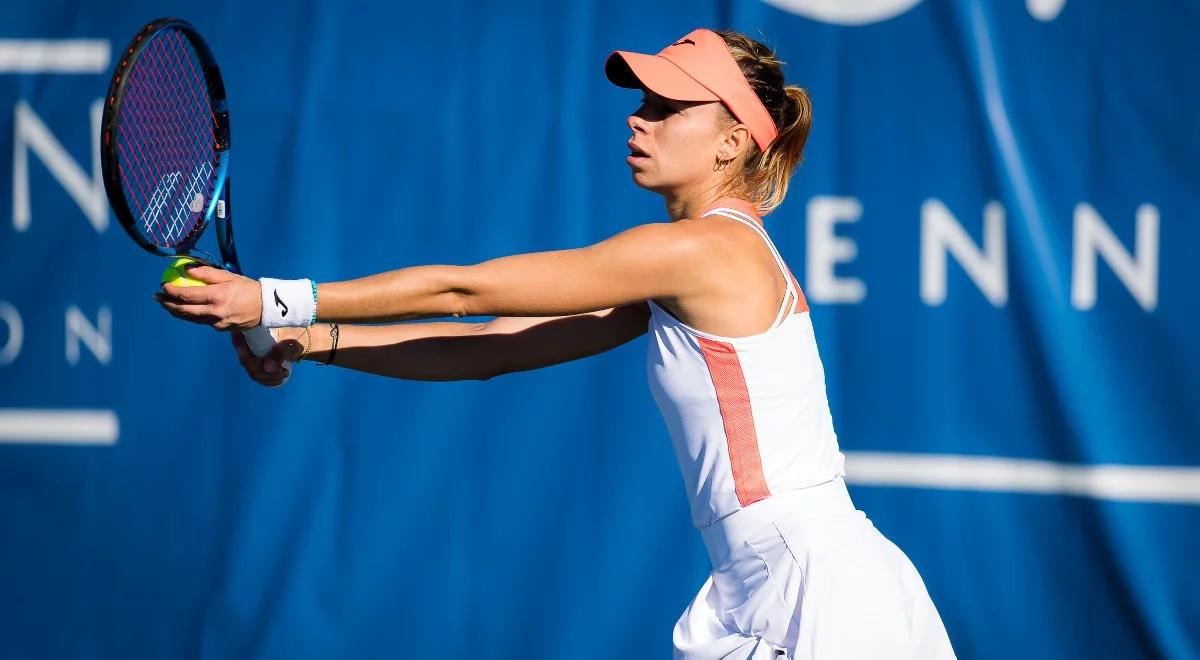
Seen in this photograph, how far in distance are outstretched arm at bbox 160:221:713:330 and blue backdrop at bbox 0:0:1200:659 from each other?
4.71 feet

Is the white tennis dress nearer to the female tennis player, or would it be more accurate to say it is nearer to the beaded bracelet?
the female tennis player

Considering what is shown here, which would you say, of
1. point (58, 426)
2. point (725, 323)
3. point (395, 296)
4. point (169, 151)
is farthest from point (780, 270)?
point (58, 426)

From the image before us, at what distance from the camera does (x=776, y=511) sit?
2.30m

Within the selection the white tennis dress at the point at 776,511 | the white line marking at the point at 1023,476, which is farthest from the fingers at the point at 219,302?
the white line marking at the point at 1023,476

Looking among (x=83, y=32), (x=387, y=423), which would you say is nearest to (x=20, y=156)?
(x=83, y=32)

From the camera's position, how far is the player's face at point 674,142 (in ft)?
8.02

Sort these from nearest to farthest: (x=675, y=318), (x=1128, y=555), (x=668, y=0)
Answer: (x=675, y=318)
(x=1128, y=555)
(x=668, y=0)

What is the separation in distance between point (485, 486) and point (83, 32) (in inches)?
71.6

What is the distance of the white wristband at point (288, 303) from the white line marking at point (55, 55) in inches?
92.0

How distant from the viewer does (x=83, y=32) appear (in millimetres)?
4121

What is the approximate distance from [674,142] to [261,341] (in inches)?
31.9

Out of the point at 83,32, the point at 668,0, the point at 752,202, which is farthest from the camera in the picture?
the point at 83,32

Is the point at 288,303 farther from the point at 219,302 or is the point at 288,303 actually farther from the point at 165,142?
the point at 165,142

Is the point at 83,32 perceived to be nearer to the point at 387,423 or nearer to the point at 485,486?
the point at 387,423
